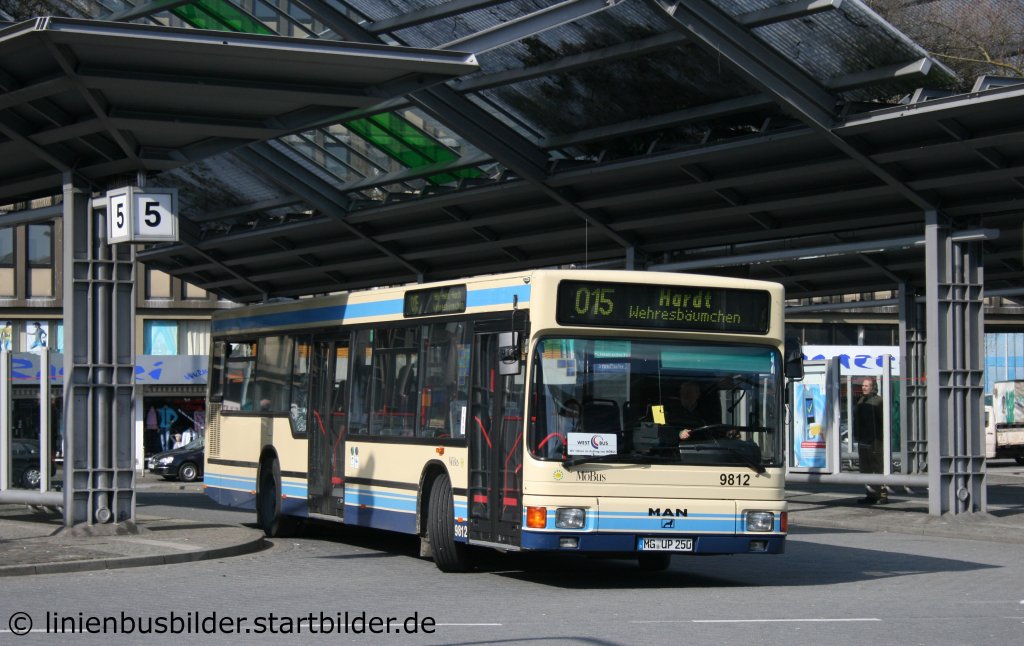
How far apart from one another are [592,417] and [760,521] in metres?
1.85

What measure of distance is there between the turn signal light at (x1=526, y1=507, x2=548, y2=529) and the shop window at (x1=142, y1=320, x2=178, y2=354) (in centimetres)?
4190

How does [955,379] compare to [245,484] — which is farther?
[955,379]

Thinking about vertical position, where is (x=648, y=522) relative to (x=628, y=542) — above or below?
above

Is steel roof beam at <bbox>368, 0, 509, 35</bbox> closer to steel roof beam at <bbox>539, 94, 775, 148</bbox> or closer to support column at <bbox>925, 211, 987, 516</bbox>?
steel roof beam at <bbox>539, 94, 775, 148</bbox>

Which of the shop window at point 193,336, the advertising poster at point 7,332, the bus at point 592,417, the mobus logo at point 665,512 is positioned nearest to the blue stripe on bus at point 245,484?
the bus at point 592,417

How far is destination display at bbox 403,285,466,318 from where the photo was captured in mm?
14938

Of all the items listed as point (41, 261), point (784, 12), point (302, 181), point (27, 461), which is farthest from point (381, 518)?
point (41, 261)

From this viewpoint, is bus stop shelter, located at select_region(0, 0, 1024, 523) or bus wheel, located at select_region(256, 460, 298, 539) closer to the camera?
bus stop shelter, located at select_region(0, 0, 1024, 523)

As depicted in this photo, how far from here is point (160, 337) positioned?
174ft

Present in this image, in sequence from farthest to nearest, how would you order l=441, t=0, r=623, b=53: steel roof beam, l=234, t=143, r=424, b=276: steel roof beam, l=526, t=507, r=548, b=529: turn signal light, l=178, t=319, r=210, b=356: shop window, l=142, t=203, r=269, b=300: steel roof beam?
l=178, t=319, r=210, b=356: shop window → l=142, t=203, r=269, b=300: steel roof beam → l=234, t=143, r=424, b=276: steel roof beam → l=441, t=0, r=623, b=53: steel roof beam → l=526, t=507, r=548, b=529: turn signal light

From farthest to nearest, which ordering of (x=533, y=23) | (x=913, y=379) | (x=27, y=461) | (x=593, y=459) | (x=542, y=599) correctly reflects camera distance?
(x=913, y=379)
(x=27, y=461)
(x=533, y=23)
(x=593, y=459)
(x=542, y=599)

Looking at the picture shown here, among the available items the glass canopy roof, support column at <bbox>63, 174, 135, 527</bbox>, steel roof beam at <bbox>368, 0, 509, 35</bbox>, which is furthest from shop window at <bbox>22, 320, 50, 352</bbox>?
support column at <bbox>63, 174, 135, 527</bbox>

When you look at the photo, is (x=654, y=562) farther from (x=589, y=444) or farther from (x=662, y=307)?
(x=662, y=307)

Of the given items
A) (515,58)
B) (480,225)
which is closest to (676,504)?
(515,58)
